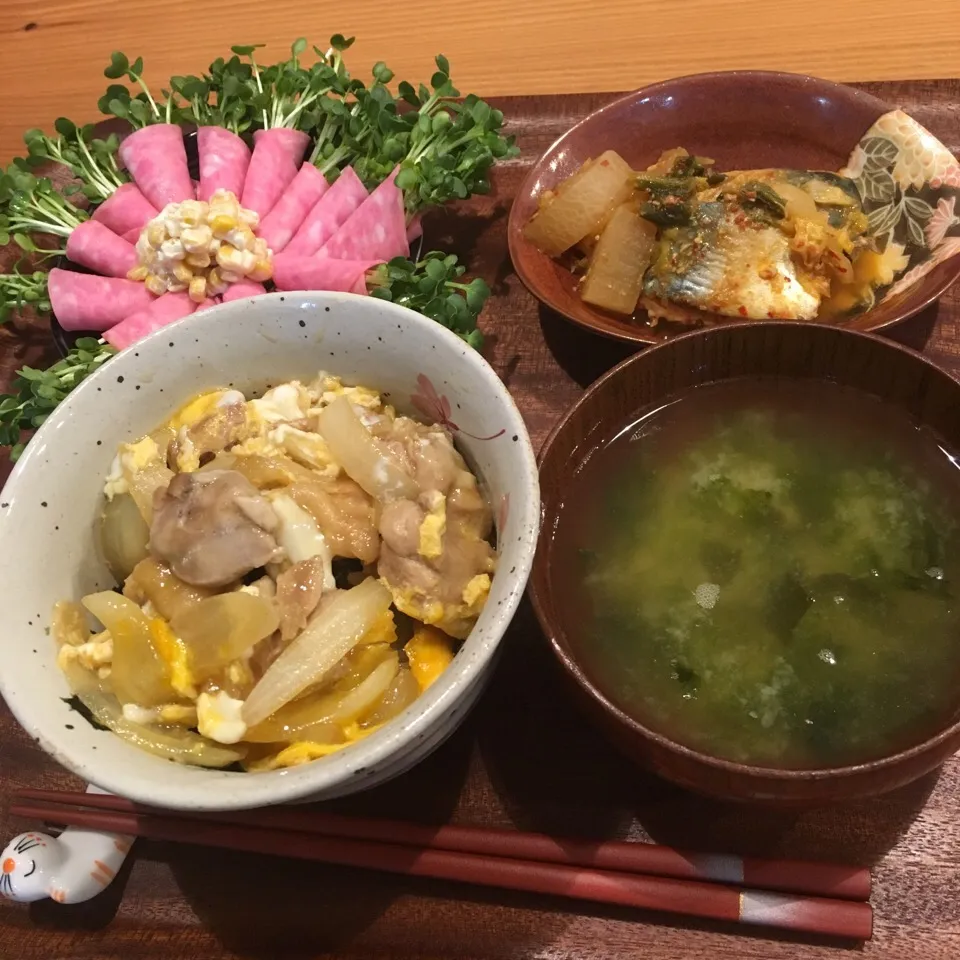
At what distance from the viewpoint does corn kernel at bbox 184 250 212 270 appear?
1778 millimetres

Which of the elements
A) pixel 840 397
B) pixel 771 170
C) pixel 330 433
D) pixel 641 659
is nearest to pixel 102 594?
pixel 330 433

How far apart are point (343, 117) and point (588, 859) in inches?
68.3

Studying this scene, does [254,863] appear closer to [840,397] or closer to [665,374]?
[665,374]

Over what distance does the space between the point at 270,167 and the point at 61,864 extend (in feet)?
4.91

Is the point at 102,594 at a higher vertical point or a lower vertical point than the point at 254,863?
higher

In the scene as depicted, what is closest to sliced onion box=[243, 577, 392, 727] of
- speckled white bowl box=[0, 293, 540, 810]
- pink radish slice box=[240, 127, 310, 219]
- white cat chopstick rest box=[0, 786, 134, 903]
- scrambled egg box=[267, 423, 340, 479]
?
speckled white bowl box=[0, 293, 540, 810]

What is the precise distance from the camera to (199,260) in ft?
5.86

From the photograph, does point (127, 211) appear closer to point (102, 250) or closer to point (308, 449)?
point (102, 250)

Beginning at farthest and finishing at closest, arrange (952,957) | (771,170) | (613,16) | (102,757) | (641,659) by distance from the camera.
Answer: (613,16) → (771,170) → (641,659) → (952,957) → (102,757)

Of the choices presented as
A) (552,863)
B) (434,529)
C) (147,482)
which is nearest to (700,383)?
(434,529)

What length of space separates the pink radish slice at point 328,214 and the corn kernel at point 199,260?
18cm

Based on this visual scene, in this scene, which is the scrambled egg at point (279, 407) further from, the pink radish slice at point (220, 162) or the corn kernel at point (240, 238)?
the pink radish slice at point (220, 162)

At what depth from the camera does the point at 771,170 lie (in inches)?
77.7

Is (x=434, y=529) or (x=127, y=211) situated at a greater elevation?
(x=127, y=211)
